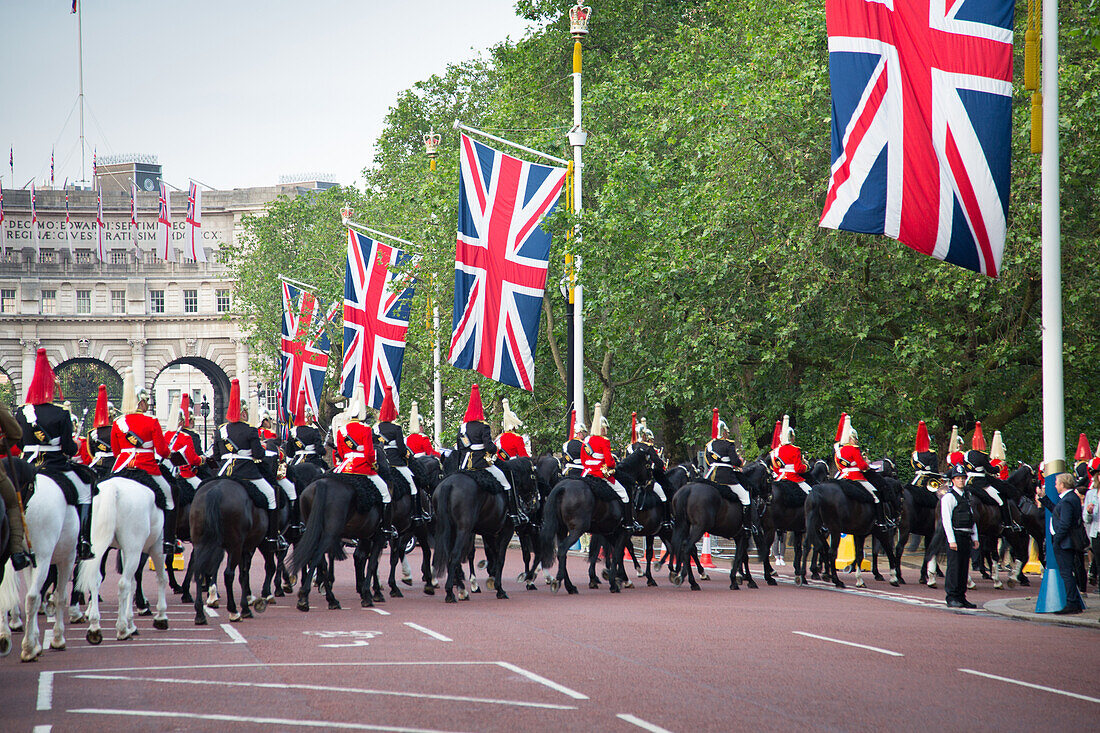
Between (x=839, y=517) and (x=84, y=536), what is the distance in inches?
469

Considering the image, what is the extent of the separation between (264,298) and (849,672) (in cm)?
5335

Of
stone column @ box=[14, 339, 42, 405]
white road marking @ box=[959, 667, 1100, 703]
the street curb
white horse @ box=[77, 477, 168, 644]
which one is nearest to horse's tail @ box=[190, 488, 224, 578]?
white horse @ box=[77, 477, 168, 644]

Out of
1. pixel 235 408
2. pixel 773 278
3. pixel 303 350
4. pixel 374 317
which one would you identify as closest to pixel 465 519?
pixel 235 408

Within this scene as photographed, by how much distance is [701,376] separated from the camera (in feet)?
93.7

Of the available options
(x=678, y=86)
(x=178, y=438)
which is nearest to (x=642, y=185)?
(x=678, y=86)

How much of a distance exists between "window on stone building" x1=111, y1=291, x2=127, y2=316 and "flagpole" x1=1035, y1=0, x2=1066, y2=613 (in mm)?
85646

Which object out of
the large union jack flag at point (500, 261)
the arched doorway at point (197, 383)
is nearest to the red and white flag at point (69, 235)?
the arched doorway at point (197, 383)

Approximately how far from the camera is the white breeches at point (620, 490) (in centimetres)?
1992

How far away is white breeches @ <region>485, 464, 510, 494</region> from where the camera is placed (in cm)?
1898

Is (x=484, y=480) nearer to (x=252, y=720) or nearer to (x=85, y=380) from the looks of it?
(x=252, y=720)

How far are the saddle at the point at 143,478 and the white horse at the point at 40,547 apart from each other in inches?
53.7

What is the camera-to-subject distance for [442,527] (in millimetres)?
18234

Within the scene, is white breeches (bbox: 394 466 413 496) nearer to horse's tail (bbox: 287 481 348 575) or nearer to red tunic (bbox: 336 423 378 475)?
red tunic (bbox: 336 423 378 475)

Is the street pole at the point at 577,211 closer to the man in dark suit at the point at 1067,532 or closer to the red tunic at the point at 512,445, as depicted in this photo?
the red tunic at the point at 512,445
